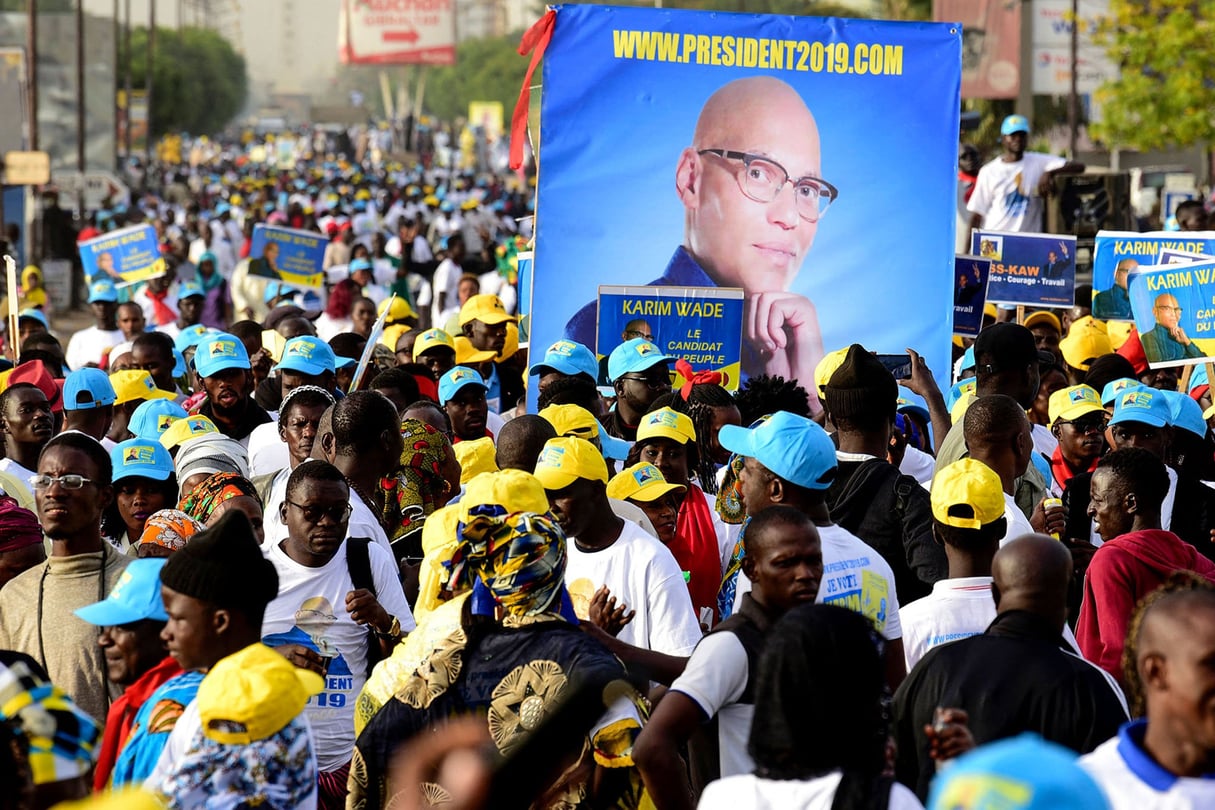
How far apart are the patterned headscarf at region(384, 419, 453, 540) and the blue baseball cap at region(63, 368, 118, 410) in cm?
181

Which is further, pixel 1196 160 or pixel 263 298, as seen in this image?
pixel 1196 160

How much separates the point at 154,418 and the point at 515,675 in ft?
14.0

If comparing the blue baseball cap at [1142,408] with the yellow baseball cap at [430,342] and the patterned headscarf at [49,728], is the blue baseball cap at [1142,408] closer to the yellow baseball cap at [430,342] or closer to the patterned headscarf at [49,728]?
the yellow baseball cap at [430,342]

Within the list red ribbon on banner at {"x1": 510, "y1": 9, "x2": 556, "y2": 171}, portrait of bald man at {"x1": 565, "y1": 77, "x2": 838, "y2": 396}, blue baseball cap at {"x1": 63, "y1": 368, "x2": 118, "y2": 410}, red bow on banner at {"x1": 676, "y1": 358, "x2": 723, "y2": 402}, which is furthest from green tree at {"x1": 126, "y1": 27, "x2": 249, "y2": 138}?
blue baseball cap at {"x1": 63, "y1": 368, "x2": 118, "y2": 410}

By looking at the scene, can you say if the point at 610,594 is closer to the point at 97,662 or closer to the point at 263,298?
the point at 97,662

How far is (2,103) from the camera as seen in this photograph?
37844 millimetres

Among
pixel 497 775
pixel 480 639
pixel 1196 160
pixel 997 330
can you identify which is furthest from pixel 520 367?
pixel 1196 160

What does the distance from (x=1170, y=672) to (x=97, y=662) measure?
2931 mm

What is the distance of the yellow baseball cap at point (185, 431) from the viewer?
7.24 meters

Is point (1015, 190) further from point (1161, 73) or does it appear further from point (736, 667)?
point (1161, 73)

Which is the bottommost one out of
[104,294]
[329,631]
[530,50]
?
[329,631]

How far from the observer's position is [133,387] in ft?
28.0

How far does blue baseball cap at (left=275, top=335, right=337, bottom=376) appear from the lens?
8.16 meters

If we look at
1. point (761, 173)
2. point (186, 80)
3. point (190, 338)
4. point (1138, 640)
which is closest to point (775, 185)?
point (761, 173)
